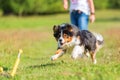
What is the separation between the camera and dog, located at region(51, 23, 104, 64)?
11.4 metres

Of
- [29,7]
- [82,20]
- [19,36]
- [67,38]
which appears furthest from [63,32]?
[29,7]

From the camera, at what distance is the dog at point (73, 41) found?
11.4 m

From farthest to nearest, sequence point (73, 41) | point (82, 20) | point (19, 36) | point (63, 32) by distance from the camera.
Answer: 1. point (19, 36)
2. point (82, 20)
3. point (73, 41)
4. point (63, 32)

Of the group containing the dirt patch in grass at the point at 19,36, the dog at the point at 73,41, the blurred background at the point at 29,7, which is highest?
the dog at the point at 73,41

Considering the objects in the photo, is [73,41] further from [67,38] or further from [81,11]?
[81,11]

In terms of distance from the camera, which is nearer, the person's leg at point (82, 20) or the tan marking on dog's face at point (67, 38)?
the tan marking on dog's face at point (67, 38)

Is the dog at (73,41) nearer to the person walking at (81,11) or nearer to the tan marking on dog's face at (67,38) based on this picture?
the tan marking on dog's face at (67,38)

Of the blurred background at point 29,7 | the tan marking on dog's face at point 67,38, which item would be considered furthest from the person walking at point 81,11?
the blurred background at point 29,7

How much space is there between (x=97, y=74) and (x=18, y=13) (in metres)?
50.8

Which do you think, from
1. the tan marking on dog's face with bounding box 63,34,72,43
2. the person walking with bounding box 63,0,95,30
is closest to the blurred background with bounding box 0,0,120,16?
the person walking with bounding box 63,0,95,30

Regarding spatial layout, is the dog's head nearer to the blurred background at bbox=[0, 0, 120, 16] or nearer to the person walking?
the person walking

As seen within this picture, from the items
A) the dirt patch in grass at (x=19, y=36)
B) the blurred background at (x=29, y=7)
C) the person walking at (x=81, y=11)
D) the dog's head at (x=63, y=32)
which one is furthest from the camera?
the blurred background at (x=29, y=7)

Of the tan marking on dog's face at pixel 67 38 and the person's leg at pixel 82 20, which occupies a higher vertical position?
the tan marking on dog's face at pixel 67 38

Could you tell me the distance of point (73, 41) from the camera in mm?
11672
